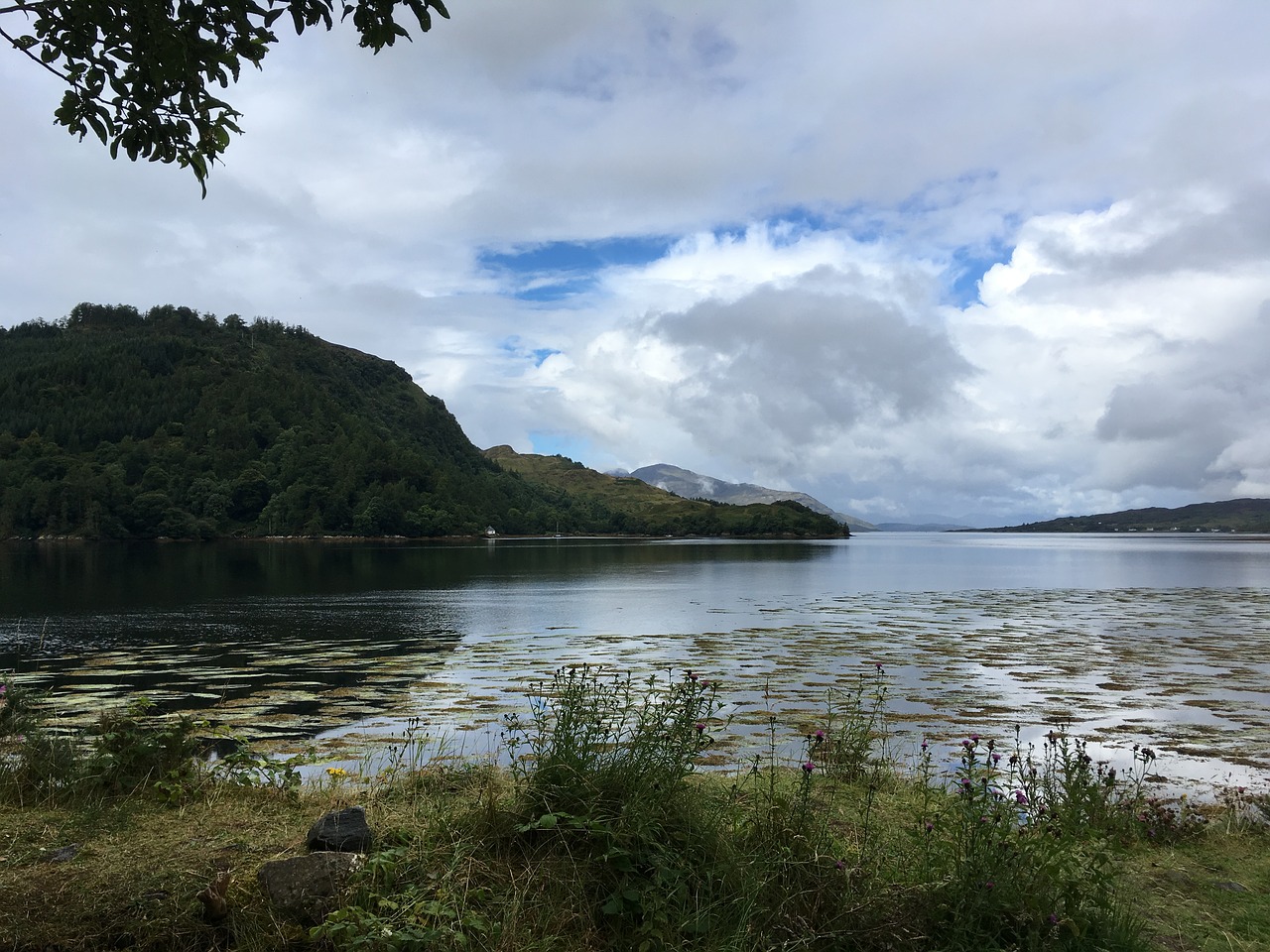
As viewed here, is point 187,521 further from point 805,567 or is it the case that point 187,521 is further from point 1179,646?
point 1179,646

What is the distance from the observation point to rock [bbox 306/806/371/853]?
21.2 ft

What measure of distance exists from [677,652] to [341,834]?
2333 cm

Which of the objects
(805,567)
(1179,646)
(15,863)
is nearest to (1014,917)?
(15,863)

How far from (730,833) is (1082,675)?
74.1ft

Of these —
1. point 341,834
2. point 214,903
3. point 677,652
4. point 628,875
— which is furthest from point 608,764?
point 677,652

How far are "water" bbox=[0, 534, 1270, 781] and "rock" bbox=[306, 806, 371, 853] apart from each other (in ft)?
25.8

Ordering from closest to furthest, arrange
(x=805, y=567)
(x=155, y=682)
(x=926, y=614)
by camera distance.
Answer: (x=155, y=682)
(x=926, y=614)
(x=805, y=567)

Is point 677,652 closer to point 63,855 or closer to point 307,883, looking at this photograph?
point 63,855

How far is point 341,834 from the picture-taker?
21.5ft

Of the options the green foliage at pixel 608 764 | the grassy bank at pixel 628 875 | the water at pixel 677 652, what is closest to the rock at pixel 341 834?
the grassy bank at pixel 628 875

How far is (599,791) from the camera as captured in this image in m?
6.22

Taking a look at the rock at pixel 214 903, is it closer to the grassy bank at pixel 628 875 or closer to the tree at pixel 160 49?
the grassy bank at pixel 628 875

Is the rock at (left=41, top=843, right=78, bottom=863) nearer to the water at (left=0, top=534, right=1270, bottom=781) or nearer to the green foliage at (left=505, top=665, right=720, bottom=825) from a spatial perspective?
the green foliage at (left=505, top=665, right=720, bottom=825)

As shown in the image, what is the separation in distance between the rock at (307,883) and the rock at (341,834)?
1.71 ft
